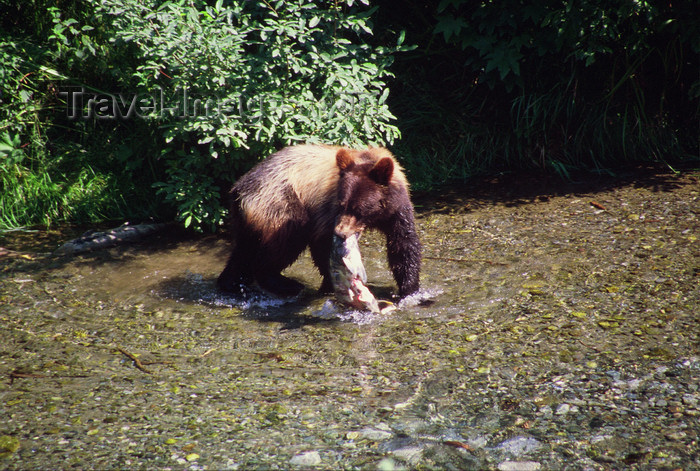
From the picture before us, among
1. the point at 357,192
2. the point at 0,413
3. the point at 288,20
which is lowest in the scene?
the point at 0,413

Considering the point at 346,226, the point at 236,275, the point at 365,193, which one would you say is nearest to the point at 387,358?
the point at 346,226

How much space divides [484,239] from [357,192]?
1977 mm

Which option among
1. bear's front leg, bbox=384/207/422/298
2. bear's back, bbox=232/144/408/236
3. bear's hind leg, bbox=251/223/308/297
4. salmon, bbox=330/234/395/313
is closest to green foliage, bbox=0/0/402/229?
bear's back, bbox=232/144/408/236

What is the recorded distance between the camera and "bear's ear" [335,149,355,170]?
4.93m

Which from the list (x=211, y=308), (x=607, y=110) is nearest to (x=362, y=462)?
(x=211, y=308)

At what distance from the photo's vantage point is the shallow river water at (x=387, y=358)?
308 centimetres

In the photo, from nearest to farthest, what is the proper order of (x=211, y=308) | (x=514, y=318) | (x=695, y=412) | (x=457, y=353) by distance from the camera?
(x=695, y=412) < (x=457, y=353) < (x=514, y=318) < (x=211, y=308)

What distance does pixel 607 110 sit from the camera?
25.1ft

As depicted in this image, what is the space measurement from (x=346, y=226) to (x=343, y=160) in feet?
1.84

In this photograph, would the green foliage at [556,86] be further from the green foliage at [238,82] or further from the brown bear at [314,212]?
the brown bear at [314,212]

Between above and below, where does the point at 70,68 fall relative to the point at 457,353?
above

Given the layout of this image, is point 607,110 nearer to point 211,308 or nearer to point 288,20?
point 288,20

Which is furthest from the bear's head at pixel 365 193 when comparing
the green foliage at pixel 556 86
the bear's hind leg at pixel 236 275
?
the green foliage at pixel 556 86

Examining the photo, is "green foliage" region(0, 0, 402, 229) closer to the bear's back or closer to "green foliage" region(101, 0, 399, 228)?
"green foliage" region(101, 0, 399, 228)
